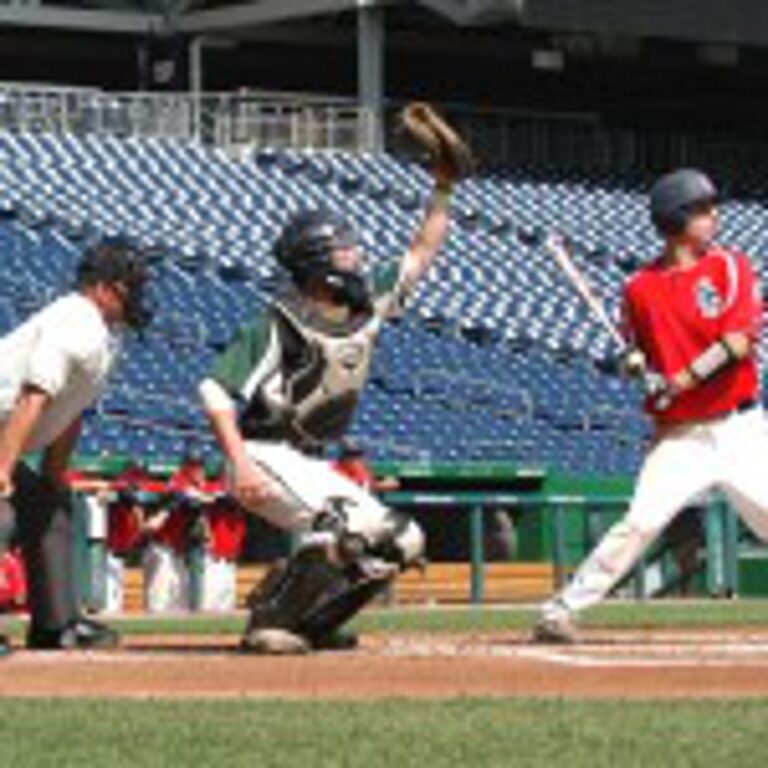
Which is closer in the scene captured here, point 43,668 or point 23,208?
point 43,668

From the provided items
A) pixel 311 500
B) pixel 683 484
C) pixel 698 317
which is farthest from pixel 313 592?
pixel 698 317

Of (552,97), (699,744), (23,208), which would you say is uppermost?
(552,97)

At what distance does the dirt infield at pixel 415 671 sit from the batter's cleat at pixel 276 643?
0.09 m

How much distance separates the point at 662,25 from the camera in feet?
129

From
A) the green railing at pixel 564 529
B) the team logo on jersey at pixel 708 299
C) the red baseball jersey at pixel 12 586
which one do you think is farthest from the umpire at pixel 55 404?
the green railing at pixel 564 529

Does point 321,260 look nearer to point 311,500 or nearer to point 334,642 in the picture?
point 311,500

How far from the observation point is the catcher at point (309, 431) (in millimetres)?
9945

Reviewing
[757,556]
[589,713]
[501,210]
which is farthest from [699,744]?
[501,210]

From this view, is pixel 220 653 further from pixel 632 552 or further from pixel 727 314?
pixel 727 314

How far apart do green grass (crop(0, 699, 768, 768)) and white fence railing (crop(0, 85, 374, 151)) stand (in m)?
27.6

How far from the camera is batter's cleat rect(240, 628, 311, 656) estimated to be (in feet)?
32.9

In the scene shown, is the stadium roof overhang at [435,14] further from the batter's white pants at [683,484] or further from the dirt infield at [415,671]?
the dirt infield at [415,671]

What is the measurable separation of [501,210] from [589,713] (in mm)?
29137

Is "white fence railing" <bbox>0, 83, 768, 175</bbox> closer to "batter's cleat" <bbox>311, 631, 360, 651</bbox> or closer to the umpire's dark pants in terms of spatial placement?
the umpire's dark pants
